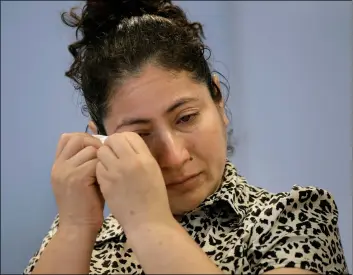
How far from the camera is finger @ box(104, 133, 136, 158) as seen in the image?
0.68 m

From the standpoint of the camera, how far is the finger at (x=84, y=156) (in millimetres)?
763

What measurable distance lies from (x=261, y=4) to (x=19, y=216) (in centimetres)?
103

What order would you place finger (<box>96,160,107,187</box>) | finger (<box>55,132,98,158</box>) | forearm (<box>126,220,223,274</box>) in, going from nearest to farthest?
forearm (<box>126,220,223,274</box>), finger (<box>96,160,107,187</box>), finger (<box>55,132,98,158</box>)

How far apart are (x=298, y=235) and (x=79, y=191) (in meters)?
0.34

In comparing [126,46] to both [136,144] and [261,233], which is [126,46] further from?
[261,233]

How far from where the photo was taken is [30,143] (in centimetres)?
152

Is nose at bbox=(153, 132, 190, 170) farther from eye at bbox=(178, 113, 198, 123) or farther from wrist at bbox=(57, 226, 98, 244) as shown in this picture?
wrist at bbox=(57, 226, 98, 244)

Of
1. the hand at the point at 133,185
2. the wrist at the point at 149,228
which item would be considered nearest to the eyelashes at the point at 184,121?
the hand at the point at 133,185

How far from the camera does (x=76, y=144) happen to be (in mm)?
788

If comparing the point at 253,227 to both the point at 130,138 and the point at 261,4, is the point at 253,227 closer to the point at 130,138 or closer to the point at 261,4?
the point at 130,138

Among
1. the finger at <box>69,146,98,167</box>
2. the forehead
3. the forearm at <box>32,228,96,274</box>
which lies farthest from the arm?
the forehead

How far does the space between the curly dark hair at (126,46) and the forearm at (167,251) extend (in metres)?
0.31

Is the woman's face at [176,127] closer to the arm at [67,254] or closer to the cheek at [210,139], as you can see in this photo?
the cheek at [210,139]

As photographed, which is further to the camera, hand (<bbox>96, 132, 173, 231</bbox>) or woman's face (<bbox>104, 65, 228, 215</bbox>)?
woman's face (<bbox>104, 65, 228, 215</bbox>)
